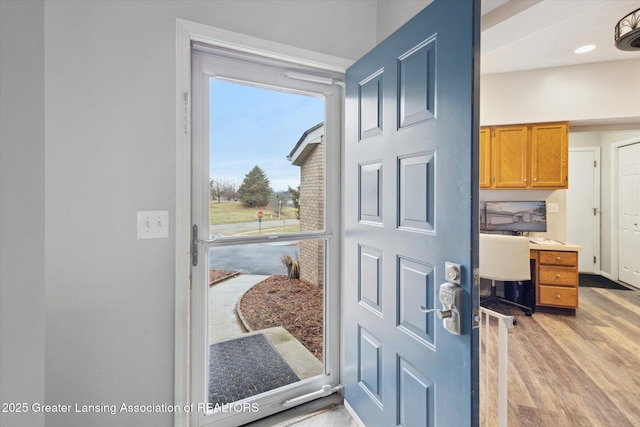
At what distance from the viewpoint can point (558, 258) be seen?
3430 mm

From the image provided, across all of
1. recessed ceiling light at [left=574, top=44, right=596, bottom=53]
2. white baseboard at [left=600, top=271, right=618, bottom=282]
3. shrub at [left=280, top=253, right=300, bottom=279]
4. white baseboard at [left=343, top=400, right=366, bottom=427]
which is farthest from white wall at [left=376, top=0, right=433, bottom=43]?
white baseboard at [left=600, top=271, right=618, bottom=282]

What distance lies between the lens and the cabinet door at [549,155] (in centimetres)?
367

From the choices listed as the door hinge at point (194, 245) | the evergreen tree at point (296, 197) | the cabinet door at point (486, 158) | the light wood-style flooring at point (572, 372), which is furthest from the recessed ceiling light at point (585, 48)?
the door hinge at point (194, 245)

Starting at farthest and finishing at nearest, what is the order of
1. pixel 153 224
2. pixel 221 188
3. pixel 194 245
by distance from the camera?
1. pixel 221 188
2. pixel 194 245
3. pixel 153 224

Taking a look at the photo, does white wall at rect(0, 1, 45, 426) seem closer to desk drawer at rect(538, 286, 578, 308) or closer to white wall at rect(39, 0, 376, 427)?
white wall at rect(39, 0, 376, 427)

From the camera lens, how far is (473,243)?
968mm

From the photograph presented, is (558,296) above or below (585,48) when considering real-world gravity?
below

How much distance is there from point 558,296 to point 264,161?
375 cm

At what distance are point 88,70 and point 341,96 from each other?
1.32m

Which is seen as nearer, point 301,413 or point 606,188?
point 301,413

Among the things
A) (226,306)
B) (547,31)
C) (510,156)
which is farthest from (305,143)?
(510,156)

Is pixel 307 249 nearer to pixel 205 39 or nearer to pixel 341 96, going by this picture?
pixel 341 96

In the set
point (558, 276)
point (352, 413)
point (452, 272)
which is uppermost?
point (452, 272)

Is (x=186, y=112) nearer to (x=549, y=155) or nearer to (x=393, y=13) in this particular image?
(x=393, y=13)
